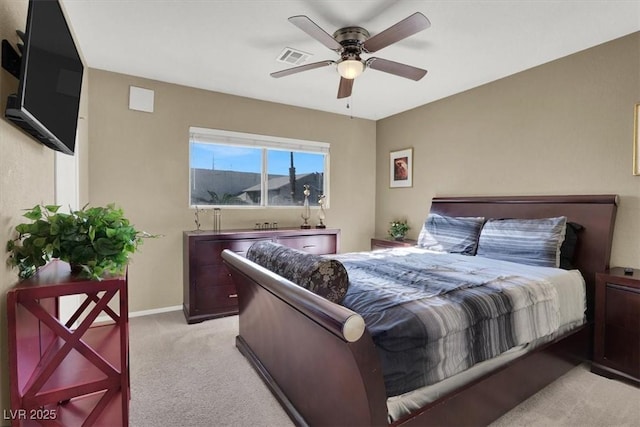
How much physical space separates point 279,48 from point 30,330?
8.43ft

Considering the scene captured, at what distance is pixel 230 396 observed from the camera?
208cm

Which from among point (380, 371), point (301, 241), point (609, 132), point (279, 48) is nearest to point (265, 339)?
point (380, 371)

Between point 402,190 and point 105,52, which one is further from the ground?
point 105,52

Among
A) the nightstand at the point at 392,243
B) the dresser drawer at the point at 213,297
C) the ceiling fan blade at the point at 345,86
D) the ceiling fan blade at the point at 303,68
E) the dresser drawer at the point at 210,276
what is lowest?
the dresser drawer at the point at 213,297

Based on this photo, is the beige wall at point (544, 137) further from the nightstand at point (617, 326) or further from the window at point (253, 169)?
the window at point (253, 169)

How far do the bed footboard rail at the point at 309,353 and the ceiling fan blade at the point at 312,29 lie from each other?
149 cm

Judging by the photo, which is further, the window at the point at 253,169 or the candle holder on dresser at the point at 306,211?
the candle holder on dresser at the point at 306,211

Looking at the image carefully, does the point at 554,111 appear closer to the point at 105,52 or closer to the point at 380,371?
the point at 380,371

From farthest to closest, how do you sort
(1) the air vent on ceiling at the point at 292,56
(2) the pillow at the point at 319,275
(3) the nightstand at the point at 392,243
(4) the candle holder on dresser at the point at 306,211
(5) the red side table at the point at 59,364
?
(4) the candle holder on dresser at the point at 306,211
(3) the nightstand at the point at 392,243
(1) the air vent on ceiling at the point at 292,56
(2) the pillow at the point at 319,275
(5) the red side table at the point at 59,364

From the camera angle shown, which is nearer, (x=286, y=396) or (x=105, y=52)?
(x=286, y=396)

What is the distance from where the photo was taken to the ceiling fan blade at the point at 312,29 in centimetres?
190

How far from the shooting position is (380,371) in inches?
49.3

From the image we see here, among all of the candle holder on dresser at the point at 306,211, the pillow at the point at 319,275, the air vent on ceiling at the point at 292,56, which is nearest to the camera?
the pillow at the point at 319,275

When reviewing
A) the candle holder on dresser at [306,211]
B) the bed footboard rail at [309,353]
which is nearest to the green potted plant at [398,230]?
the candle holder on dresser at [306,211]
